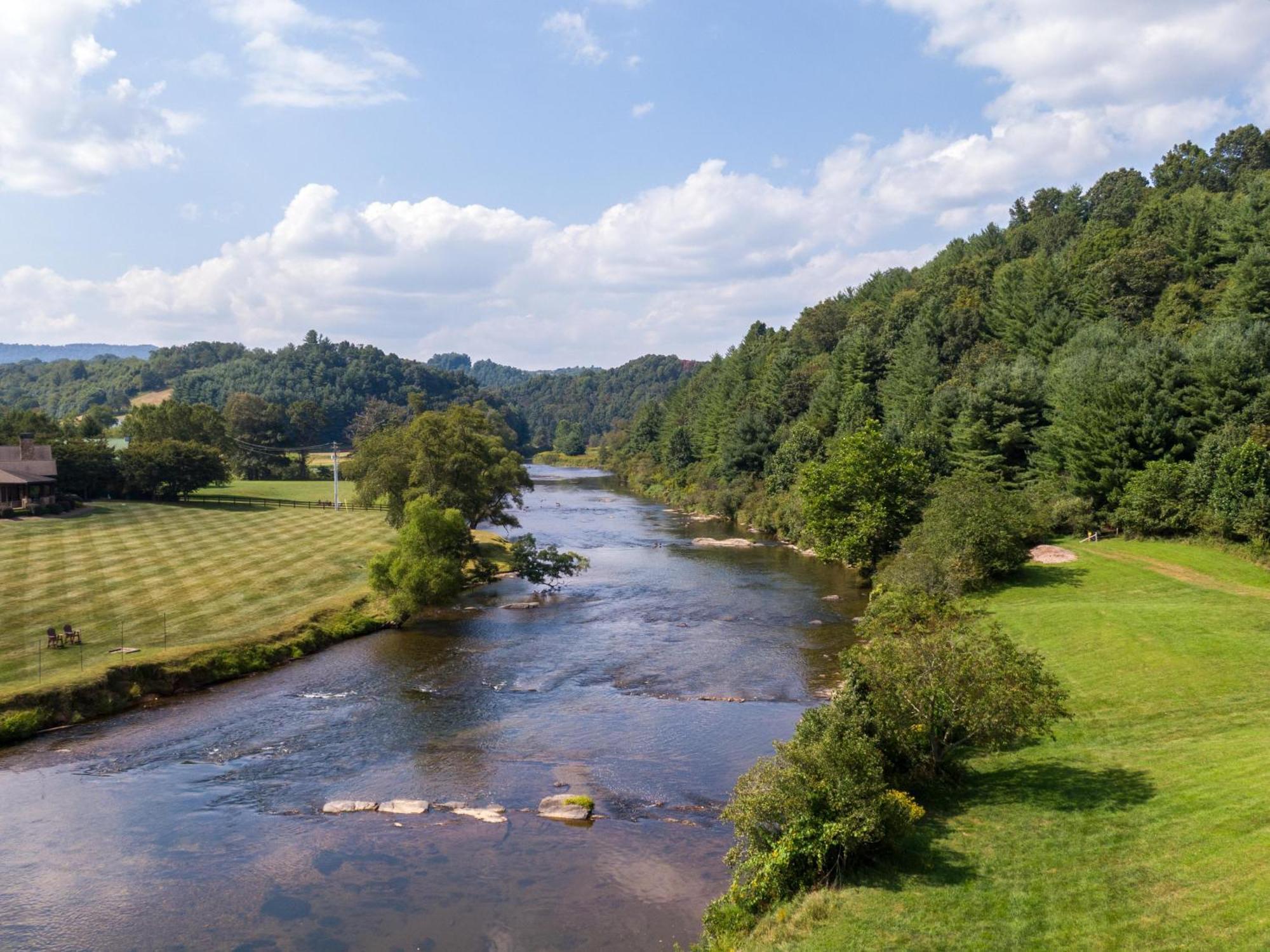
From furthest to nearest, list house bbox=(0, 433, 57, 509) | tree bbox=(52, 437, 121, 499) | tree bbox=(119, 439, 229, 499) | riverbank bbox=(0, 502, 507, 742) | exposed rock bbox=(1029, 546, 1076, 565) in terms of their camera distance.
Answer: tree bbox=(119, 439, 229, 499) → tree bbox=(52, 437, 121, 499) → house bbox=(0, 433, 57, 509) → exposed rock bbox=(1029, 546, 1076, 565) → riverbank bbox=(0, 502, 507, 742)

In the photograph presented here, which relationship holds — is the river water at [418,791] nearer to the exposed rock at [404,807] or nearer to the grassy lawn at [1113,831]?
the exposed rock at [404,807]

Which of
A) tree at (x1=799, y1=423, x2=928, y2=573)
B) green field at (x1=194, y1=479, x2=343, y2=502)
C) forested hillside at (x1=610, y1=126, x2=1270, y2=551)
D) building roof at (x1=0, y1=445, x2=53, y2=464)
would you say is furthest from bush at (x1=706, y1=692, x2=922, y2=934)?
green field at (x1=194, y1=479, x2=343, y2=502)

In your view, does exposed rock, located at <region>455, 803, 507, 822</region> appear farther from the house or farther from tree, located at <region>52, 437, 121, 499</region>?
tree, located at <region>52, 437, 121, 499</region>

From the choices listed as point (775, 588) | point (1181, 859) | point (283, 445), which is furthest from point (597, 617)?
point (283, 445)

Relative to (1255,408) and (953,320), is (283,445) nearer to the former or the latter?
(953,320)

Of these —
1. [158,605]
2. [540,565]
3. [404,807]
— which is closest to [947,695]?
[404,807]

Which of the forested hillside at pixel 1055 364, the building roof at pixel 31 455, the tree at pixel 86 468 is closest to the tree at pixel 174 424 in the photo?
the tree at pixel 86 468
